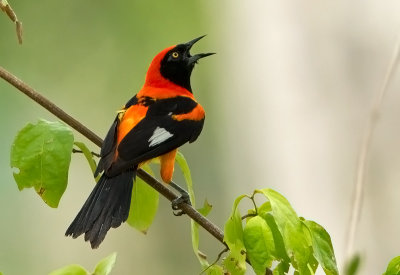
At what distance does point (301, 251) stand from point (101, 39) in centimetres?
928

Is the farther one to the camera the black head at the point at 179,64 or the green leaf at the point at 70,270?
the black head at the point at 179,64

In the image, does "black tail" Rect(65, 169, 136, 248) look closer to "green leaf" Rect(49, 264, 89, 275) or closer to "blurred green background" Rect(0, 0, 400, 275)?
"green leaf" Rect(49, 264, 89, 275)

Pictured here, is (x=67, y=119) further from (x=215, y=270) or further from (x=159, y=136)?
(x=159, y=136)

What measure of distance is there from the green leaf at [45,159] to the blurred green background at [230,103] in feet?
3.02

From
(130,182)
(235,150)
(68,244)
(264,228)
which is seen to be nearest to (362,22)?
(235,150)

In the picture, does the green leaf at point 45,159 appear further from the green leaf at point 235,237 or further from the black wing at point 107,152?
the black wing at point 107,152

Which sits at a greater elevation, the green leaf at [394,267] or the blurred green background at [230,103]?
the green leaf at [394,267]

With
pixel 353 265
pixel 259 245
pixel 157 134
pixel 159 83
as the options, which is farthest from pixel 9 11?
pixel 159 83

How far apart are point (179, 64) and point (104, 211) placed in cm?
163

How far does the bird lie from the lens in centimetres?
251

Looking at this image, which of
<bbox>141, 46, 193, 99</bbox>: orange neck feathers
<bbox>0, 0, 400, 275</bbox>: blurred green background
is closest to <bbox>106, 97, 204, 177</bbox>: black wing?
<bbox>141, 46, 193, 99</bbox>: orange neck feathers

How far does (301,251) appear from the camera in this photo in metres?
1.86

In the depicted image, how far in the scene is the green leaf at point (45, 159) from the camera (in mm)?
2039

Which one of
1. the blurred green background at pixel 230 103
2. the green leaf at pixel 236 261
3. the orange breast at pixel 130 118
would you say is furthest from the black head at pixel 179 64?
the green leaf at pixel 236 261
